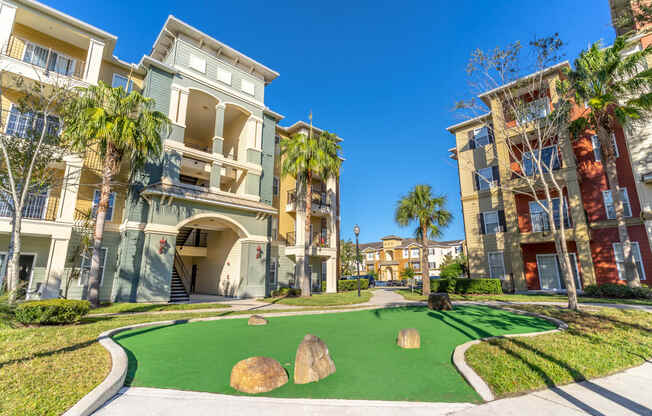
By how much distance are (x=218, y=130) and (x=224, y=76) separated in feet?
14.1

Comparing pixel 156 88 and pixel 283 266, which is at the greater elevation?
pixel 156 88

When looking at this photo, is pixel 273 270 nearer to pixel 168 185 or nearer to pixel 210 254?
pixel 210 254

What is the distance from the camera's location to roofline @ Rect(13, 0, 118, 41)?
49.0 feet

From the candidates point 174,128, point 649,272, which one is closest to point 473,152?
point 649,272

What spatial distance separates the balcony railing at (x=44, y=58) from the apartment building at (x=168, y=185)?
0.05m

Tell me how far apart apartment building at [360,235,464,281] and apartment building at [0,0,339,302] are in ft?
131

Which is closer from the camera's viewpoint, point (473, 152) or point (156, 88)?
point (156, 88)

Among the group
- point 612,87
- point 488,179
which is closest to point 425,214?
point 488,179

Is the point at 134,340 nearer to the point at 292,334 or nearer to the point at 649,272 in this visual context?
the point at 292,334

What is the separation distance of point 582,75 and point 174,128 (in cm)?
2344

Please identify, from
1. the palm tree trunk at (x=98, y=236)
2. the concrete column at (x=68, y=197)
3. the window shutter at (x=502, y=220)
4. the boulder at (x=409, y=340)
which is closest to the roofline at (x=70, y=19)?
the concrete column at (x=68, y=197)

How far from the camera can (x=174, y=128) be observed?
59.0ft

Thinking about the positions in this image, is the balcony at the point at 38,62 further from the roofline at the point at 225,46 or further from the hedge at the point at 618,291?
the hedge at the point at 618,291

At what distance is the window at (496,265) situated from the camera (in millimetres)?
21953
